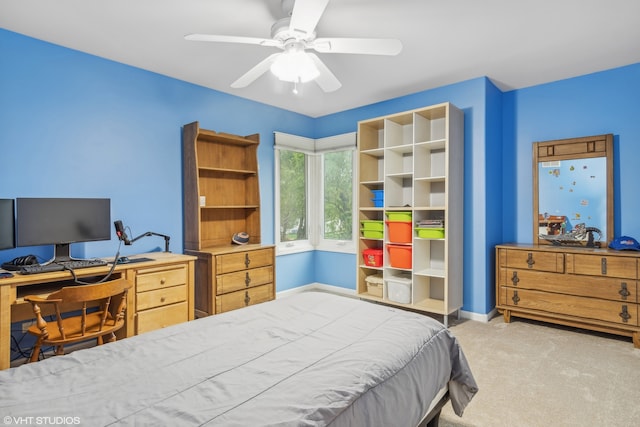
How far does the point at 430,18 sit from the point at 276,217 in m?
2.94

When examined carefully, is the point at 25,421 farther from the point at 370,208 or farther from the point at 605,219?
the point at 605,219

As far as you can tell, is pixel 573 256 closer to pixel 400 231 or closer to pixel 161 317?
pixel 400 231

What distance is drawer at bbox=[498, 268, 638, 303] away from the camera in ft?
9.55

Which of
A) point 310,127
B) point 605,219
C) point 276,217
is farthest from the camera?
point 310,127

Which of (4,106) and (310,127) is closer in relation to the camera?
(4,106)

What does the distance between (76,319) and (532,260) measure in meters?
3.95

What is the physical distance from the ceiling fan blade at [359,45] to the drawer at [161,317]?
2390mm

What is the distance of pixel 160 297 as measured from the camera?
114 inches

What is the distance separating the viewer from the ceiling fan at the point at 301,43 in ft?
6.13

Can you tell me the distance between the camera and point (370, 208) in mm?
4059

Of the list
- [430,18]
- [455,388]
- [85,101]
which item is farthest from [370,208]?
Answer: [85,101]

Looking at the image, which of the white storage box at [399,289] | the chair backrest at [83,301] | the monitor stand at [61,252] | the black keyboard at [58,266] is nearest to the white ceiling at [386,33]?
the monitor stand at [61,252]

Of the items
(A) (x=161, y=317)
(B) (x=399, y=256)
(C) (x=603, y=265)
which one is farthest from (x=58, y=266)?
(C) (x=603, y=265)

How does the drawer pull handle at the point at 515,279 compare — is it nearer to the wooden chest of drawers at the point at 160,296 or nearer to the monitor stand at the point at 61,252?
the wooden chest of drawers at the point at 160,296
